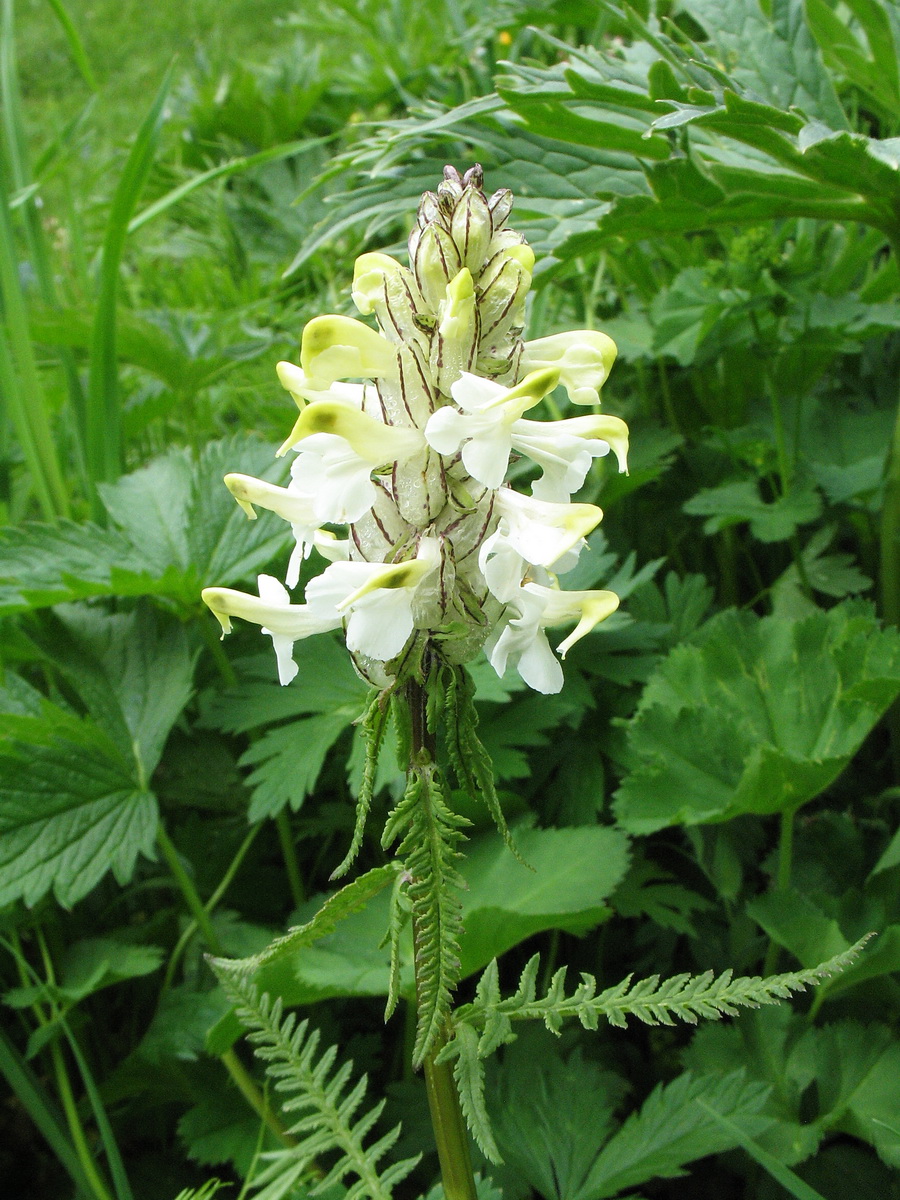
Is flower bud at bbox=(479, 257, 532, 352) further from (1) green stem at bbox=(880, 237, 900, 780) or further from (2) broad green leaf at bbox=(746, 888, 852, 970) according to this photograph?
(1) green stem at bbox=(880, 237, 900, 780)

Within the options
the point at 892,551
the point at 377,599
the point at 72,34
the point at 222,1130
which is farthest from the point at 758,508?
the point at 72,34

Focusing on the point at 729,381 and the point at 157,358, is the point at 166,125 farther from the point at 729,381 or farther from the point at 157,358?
the point at 729,381

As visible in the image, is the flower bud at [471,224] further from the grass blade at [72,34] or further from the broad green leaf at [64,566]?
the grass blade at [72,34]

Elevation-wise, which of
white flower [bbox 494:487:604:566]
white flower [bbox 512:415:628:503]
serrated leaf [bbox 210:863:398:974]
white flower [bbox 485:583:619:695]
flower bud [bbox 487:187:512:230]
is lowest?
serrated leaf [bbox 210:863:398:974]

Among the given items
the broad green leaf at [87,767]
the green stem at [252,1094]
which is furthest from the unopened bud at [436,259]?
the green stem at [252,1094]

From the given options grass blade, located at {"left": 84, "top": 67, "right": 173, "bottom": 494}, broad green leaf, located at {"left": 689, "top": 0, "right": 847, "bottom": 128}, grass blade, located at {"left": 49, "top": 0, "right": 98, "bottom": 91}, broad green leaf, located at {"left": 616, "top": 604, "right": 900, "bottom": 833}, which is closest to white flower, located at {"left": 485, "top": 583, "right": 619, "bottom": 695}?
broad green leaf, located at {"left": 616, "top": 604, "right": 900, "bottom": 833}

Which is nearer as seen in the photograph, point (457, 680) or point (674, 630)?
point (457, 680)

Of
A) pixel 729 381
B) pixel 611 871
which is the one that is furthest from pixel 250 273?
pixel 611 871
